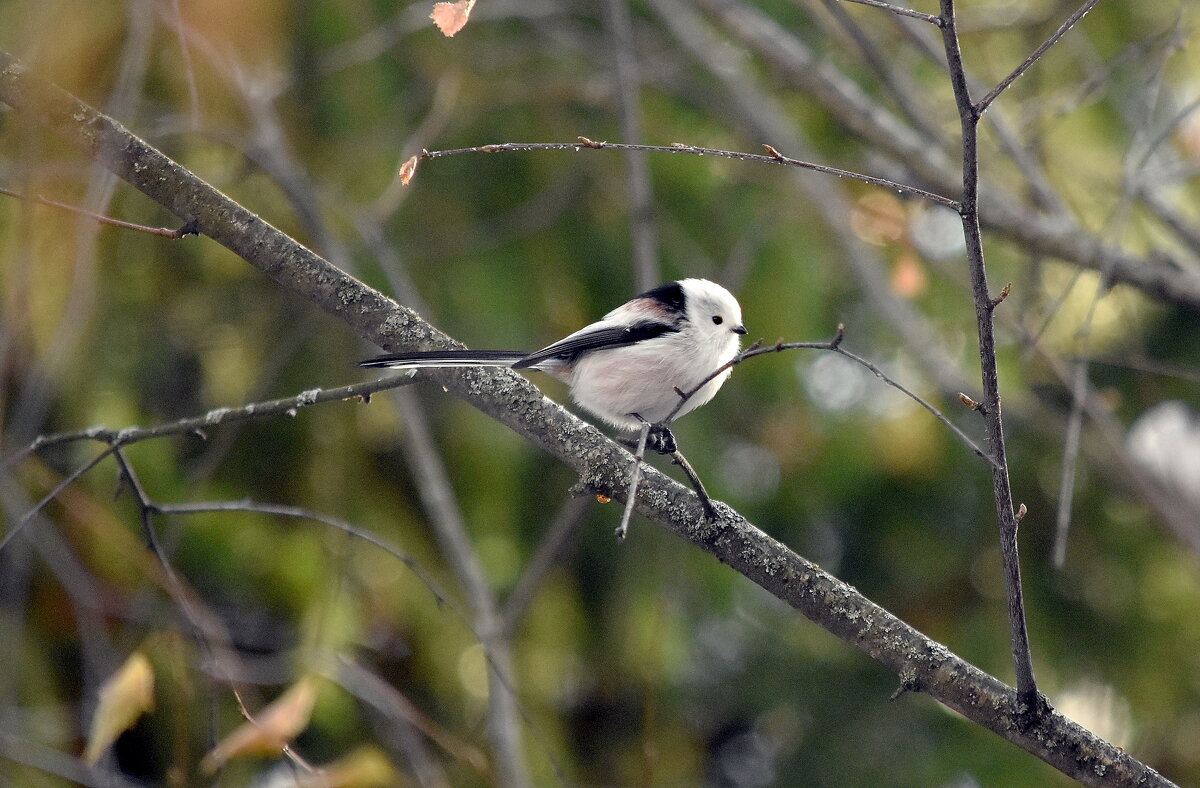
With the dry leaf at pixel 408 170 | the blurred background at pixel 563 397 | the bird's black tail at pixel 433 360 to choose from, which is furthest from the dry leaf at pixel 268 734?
the dry leaf at pixel 408 170

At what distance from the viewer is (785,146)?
428 centimetres

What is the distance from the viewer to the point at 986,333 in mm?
1630

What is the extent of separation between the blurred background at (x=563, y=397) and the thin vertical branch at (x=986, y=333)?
64.7 inches

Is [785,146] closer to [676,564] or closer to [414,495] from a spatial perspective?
[676,564]

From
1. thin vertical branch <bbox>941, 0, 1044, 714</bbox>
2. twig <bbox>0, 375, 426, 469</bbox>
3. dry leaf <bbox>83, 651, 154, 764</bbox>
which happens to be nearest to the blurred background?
dry leaf <bbox>83, 651, 154, 764</bbox>

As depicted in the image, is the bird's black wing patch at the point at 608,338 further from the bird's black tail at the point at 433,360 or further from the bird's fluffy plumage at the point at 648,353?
the bird's black tail at the point at 433,360

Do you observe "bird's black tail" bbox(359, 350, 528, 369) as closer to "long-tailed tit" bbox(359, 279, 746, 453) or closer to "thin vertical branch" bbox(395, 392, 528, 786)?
"long-tailed tit" bbox(359, 279, 746, 453)

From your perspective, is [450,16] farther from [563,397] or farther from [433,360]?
[563,397]

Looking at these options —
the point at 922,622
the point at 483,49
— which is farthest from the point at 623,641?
the point at 483,49

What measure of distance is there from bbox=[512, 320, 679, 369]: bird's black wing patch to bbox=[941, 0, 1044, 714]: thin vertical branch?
1538 mm

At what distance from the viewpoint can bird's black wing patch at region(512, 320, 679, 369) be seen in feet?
10.3

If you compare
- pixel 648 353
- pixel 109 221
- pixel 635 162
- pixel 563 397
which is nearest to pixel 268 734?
pixel 109 221

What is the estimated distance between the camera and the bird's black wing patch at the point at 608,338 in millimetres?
3125

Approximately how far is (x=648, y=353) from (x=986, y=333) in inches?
60.1
